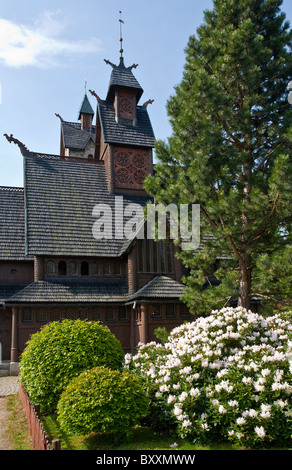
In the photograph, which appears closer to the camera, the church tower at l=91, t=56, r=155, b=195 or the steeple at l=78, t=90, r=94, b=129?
the church tower at l=91, t=56, r=155, b=195

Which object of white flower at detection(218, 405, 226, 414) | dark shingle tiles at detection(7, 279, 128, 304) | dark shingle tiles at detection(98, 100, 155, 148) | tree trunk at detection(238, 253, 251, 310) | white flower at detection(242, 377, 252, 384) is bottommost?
white flower at detection(218, 405, 226, 414)

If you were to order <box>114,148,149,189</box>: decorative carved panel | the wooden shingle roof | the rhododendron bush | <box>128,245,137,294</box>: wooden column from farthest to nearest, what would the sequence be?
<box>114,148,149,189</box>: decorative carved panel → the wooden shingle roof → <box>128,245,137,294</box>: wooden column → the rhododendron bush

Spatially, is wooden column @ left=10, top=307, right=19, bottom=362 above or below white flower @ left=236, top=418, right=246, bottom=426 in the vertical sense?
below

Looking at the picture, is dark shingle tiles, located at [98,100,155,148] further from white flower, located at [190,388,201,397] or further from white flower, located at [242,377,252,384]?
white flower, located at [242,377,252,384]

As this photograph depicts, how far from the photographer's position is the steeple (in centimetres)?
4472

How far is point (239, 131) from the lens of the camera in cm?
1327

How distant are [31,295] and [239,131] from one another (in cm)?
1247

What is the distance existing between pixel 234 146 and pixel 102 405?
891cm

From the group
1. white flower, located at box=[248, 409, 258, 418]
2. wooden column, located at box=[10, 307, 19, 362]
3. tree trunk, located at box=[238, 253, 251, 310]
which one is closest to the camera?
white flower, located at box=[248, 409, 258, 418]

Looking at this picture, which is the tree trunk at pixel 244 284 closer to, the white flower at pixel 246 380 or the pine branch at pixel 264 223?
the pine branch at pixel 264 223

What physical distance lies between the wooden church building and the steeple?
61.5ft

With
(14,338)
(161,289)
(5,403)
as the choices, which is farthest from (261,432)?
(14,338)

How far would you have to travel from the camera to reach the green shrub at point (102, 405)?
733cm

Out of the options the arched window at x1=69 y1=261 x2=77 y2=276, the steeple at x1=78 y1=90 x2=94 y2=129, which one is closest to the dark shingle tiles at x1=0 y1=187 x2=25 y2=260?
the arched window at x1=69 y1=261 x2=77 y2=276
